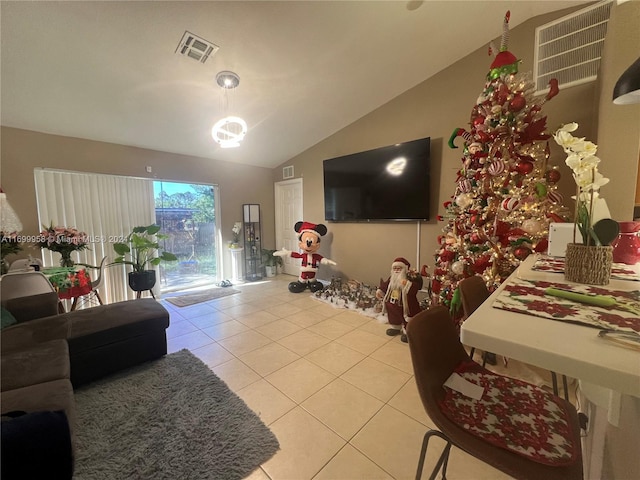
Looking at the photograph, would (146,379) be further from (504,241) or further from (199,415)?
(504,241)

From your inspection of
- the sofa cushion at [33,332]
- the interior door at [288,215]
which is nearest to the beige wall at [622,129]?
the sofa cushion at [33,332]

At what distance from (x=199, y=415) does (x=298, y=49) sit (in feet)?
10.0

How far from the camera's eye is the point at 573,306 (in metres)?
0.67

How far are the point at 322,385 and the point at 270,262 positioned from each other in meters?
3.49

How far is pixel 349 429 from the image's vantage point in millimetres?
1472

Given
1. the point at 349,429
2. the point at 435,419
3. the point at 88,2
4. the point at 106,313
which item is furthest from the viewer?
the point at 106,313

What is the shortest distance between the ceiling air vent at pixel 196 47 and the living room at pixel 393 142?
5.04 feet

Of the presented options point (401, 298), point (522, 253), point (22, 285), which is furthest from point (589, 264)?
point (22, 285)

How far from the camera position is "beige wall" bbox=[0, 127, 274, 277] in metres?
2.83

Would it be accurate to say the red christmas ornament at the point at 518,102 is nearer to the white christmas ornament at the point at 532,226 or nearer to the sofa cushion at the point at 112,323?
the white christmas ornament at the point at 532,226

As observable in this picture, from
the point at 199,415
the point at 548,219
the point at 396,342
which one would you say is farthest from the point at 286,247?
the point at 548,219

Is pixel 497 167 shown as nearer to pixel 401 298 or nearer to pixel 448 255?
pixel 448 255

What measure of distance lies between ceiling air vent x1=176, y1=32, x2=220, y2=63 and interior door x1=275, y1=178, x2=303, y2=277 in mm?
2718

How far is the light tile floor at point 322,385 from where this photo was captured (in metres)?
1.28
